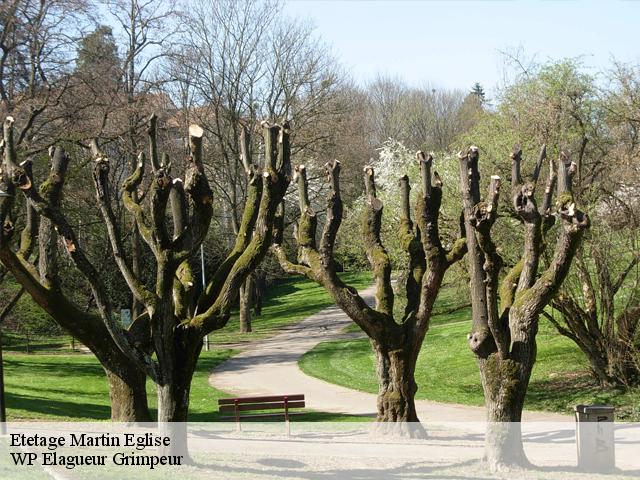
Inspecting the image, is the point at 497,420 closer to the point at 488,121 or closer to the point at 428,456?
the point at 428,456

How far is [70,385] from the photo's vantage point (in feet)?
89.6

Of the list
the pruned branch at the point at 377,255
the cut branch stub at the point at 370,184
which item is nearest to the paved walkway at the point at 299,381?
the pruned branch at the point at 377,255

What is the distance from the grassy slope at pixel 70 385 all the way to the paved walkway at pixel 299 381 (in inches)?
37.0

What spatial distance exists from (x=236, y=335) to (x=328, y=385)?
59.8ft

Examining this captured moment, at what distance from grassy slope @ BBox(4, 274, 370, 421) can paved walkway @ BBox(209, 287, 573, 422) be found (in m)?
0.94

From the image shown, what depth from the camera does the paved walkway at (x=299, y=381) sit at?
69.1ft

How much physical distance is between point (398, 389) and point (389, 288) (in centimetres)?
201

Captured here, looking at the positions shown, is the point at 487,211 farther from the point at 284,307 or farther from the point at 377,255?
the point at 284,307

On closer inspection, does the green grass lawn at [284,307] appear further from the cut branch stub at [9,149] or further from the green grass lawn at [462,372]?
the cut branch stub at [9,149]

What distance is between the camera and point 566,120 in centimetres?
2164

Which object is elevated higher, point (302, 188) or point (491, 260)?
point (302, 188)

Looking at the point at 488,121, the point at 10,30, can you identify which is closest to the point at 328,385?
the point at 488,121

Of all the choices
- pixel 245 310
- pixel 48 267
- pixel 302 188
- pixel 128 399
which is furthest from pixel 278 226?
pixel 245 310

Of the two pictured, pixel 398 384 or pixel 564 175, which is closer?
pixel 564 175
